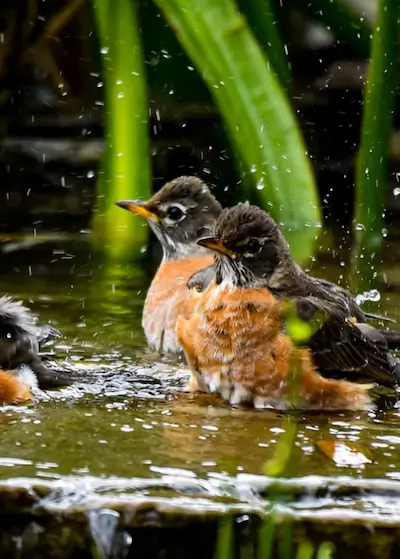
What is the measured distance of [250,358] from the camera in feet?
13.8

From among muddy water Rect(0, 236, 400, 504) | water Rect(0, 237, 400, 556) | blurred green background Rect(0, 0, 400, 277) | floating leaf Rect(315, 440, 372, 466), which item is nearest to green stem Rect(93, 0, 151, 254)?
blurred green background Rect(0, 0, 400, 277)

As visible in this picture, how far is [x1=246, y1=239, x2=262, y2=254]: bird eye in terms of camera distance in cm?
460

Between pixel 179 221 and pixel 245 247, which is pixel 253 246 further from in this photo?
pixel 179 221

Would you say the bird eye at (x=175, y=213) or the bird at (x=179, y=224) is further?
the bird eye at (x=175, y=213)

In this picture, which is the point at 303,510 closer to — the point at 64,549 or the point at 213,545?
the point at 213,545

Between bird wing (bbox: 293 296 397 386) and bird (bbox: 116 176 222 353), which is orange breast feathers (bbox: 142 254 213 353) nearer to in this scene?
bird (bbox: 116 176 222 353)

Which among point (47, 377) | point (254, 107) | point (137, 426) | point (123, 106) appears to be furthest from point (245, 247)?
point (123, 106)

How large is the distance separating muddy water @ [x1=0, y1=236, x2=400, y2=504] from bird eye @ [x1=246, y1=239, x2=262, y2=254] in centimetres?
56

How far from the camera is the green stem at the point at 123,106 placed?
6.80 m

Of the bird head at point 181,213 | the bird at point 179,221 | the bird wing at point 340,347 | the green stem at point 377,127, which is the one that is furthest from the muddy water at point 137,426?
the green stem at point 377,127

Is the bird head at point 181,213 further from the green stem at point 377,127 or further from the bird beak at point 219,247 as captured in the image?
the bird beak at point 219,247

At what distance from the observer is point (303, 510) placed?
3.08 metres

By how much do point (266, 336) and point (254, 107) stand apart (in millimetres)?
2245

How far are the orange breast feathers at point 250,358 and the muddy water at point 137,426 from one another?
0.25 ft
